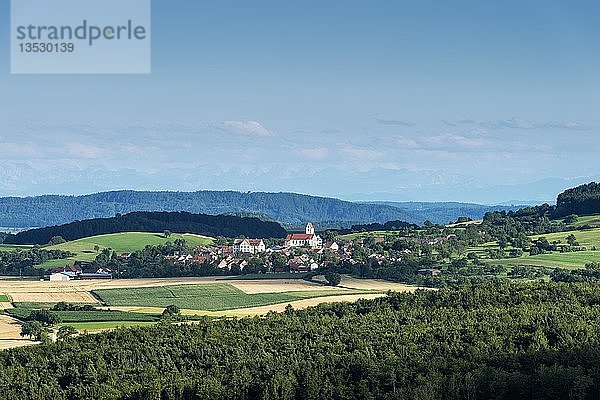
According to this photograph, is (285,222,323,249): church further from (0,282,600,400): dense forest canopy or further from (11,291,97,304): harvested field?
(0,282,600,400): dense forest canopy

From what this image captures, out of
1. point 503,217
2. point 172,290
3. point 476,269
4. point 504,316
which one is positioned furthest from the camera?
point 503,217

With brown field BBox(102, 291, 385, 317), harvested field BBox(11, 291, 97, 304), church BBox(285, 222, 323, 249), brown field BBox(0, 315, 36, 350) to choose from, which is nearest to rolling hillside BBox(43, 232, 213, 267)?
church BBox(285, 222, 323, 249)

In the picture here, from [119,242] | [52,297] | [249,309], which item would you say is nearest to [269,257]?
[119,242]

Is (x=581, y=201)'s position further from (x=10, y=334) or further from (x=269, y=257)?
(x=10, y=334)

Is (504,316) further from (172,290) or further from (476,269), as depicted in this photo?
(476,269)

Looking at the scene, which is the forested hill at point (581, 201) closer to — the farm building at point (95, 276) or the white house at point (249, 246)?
the white house at point (249, 246)

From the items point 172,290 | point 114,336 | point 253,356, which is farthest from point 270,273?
point 253,356
